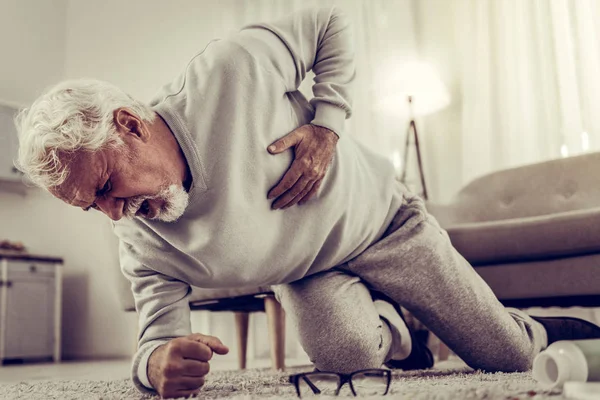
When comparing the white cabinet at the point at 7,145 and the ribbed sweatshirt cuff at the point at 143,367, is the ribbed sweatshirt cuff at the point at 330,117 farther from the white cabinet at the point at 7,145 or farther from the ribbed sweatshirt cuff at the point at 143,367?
the white cabinet at the point at 7,145

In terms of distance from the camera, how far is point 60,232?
157 inches

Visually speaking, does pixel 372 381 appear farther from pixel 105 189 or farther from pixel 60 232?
pixel 60 232

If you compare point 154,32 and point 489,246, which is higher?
point 154,32

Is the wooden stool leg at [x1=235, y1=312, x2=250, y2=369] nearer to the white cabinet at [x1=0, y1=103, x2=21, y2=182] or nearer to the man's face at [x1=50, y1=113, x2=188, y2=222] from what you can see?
the man's face at [x1=50, y1=113, x2=188, y2=222]

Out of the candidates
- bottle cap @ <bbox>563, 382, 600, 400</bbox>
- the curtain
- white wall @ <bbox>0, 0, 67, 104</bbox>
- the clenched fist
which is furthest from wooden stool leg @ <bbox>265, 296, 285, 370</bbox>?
white wall @ <bbox>0, 0, 67, 104</bbox>

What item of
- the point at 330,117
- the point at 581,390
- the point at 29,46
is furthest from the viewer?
the point at 29,46

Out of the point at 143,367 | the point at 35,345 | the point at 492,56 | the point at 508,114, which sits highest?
the point at 492,56

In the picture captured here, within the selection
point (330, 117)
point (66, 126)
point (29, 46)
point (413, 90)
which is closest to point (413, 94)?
point (413, 90)

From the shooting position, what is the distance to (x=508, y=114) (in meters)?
2.79

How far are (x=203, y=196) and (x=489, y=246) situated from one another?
1.00m

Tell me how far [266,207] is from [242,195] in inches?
2.5

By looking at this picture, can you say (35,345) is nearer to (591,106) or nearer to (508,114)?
(508,114)

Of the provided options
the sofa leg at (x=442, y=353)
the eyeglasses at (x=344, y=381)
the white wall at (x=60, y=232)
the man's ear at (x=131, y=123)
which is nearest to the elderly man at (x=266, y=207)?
the man's ear at (x=131, y=123)

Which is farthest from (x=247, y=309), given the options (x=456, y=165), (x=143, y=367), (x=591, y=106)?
(x=591, y=106)
